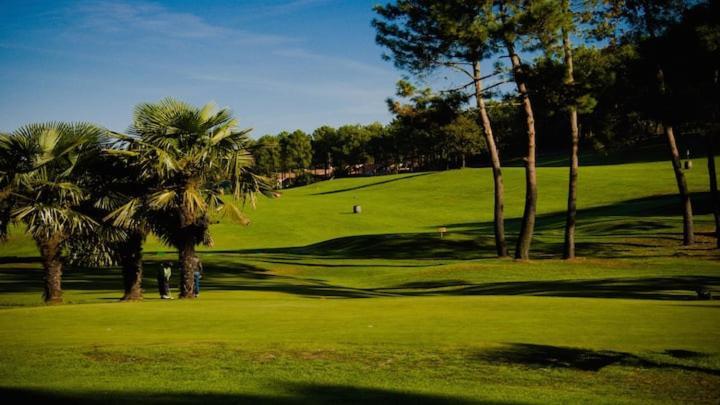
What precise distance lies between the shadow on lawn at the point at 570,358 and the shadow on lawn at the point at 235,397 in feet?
8.60

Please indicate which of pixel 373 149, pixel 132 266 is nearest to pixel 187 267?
pixel 132 266

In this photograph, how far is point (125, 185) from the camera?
23266mm

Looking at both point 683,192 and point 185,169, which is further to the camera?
point 683,192

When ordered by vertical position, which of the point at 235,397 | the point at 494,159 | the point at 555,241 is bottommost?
the point at 555,241

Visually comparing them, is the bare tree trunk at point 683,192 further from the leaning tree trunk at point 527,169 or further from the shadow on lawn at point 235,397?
the shadow on lawn at point 235,397

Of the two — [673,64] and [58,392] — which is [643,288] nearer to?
[673,64]

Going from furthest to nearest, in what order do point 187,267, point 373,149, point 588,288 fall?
point 373,149 < point 588,288 < point 187,267

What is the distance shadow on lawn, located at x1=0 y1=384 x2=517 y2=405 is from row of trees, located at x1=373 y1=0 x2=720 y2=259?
23000 millimetres

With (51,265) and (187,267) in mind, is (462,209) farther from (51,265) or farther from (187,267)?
(51,265)

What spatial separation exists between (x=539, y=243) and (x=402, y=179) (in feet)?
211

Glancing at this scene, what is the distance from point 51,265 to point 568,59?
2662 centimetres

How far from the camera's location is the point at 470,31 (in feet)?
108

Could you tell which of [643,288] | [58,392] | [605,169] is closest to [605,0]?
[643,288]

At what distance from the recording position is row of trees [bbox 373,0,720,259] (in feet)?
99.2
